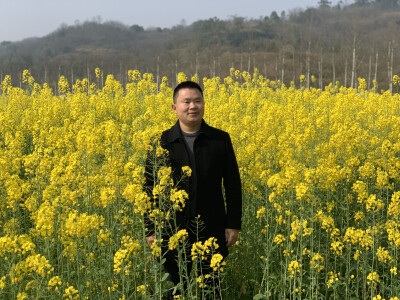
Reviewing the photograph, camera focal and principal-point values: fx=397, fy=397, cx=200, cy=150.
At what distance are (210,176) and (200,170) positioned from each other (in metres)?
0.11

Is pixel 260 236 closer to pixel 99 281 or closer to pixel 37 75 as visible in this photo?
pixel 99 281

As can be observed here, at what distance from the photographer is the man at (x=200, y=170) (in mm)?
3484

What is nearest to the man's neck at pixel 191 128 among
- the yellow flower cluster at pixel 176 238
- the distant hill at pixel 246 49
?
the yellow flower cluster at pixel 176 238

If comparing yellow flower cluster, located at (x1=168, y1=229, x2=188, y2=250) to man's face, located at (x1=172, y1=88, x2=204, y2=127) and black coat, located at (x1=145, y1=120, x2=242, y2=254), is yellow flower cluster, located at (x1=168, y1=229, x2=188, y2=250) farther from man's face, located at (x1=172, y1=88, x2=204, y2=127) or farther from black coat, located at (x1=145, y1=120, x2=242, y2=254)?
man's face, located at (x1=172, y1=88, x2=204, y2=127)

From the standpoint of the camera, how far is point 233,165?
3.70 metres

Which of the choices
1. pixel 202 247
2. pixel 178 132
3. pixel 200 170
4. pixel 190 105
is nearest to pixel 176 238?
pixel 202 247

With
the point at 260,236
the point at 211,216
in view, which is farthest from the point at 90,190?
the point at 260,236

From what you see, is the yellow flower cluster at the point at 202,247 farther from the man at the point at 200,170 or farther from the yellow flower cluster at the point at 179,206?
the man at the point at 200,170

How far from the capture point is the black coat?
3.49 m

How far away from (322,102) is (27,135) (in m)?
8.23

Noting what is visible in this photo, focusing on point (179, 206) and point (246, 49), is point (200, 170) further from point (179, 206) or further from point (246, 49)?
point (246, 49)

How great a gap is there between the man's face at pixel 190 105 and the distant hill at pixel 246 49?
27587 mm

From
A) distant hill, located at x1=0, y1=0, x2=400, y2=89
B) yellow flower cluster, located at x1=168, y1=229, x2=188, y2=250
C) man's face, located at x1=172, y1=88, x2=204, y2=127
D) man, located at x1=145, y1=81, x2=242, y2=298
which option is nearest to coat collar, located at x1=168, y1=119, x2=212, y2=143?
man, located at x1=145, y1=81, x2=242, y2=298

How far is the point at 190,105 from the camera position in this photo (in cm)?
346
